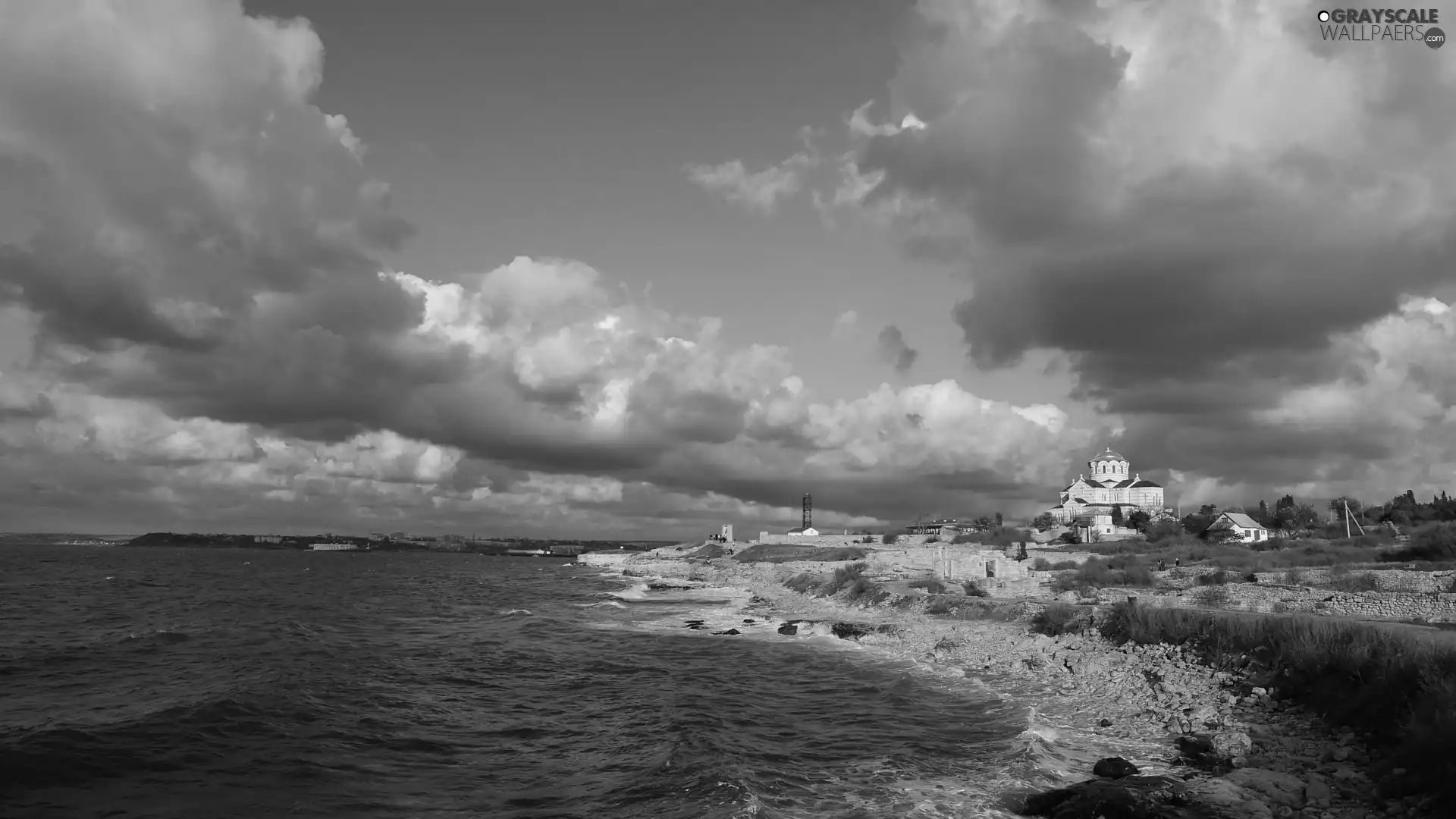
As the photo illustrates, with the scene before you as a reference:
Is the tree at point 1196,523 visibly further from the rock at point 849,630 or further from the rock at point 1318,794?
the rock at point 1318,794

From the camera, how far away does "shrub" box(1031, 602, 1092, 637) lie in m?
32.5

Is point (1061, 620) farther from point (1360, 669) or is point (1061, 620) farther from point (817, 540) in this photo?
point (817, 540)

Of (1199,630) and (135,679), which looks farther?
(135,679)

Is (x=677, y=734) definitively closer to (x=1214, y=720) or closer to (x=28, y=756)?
(x=1214, y=720)

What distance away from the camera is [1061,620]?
109 ft

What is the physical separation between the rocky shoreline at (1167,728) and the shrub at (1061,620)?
592 millimetres

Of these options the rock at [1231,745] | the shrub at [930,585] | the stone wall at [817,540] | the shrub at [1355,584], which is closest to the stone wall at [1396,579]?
the shrub at [1355,584]

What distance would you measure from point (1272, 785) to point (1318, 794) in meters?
0.68

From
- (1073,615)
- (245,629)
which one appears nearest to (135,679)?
(245,629)

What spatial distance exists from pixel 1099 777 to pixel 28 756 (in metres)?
24.7

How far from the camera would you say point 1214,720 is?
751 inches

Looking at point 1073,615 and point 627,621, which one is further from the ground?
point 1073,615

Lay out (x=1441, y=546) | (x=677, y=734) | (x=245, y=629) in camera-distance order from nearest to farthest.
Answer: (x=677, y=734)
(x=245, y=629)
(x=1441, y=546)

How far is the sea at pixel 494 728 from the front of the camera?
16.2m
